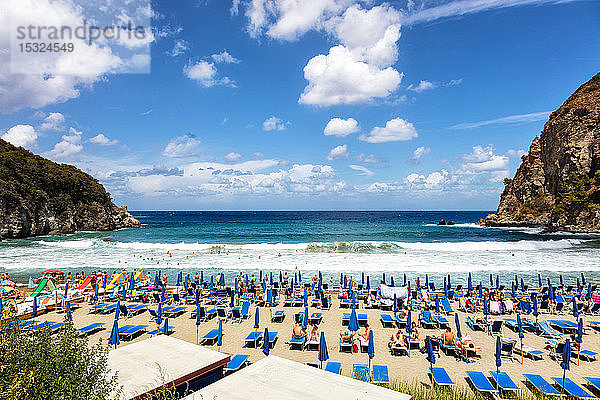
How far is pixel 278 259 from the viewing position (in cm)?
3716

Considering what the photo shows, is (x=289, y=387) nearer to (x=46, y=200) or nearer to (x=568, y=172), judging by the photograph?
(x=46, y=200)

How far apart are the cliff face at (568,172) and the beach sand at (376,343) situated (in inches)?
2245

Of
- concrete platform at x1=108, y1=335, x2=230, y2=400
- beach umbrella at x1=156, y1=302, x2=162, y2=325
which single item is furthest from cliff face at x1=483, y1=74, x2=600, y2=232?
concrete platform at x1=108, y1=335, x2=230, y2=400

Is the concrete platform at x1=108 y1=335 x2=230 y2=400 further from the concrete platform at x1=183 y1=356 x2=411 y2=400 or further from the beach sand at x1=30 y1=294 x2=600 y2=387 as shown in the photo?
the beach sand at x1=30 y1=294 x2=600 y2=387

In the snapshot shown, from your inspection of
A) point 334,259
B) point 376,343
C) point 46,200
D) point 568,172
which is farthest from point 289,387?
point 568,172

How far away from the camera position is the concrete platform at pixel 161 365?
25.0 ft

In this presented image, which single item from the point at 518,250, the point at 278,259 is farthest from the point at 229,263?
the point at 518,250

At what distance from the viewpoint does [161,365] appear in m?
8.45

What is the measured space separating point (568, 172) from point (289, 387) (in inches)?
2977

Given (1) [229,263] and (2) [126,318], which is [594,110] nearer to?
(1) [229,263]

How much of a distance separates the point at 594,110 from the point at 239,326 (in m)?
75.0

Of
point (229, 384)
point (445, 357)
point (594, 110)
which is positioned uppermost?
point (594, 110)

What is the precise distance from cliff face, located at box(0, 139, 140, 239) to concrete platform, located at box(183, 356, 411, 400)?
6576cm

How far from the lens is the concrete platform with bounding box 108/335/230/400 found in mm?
7625
